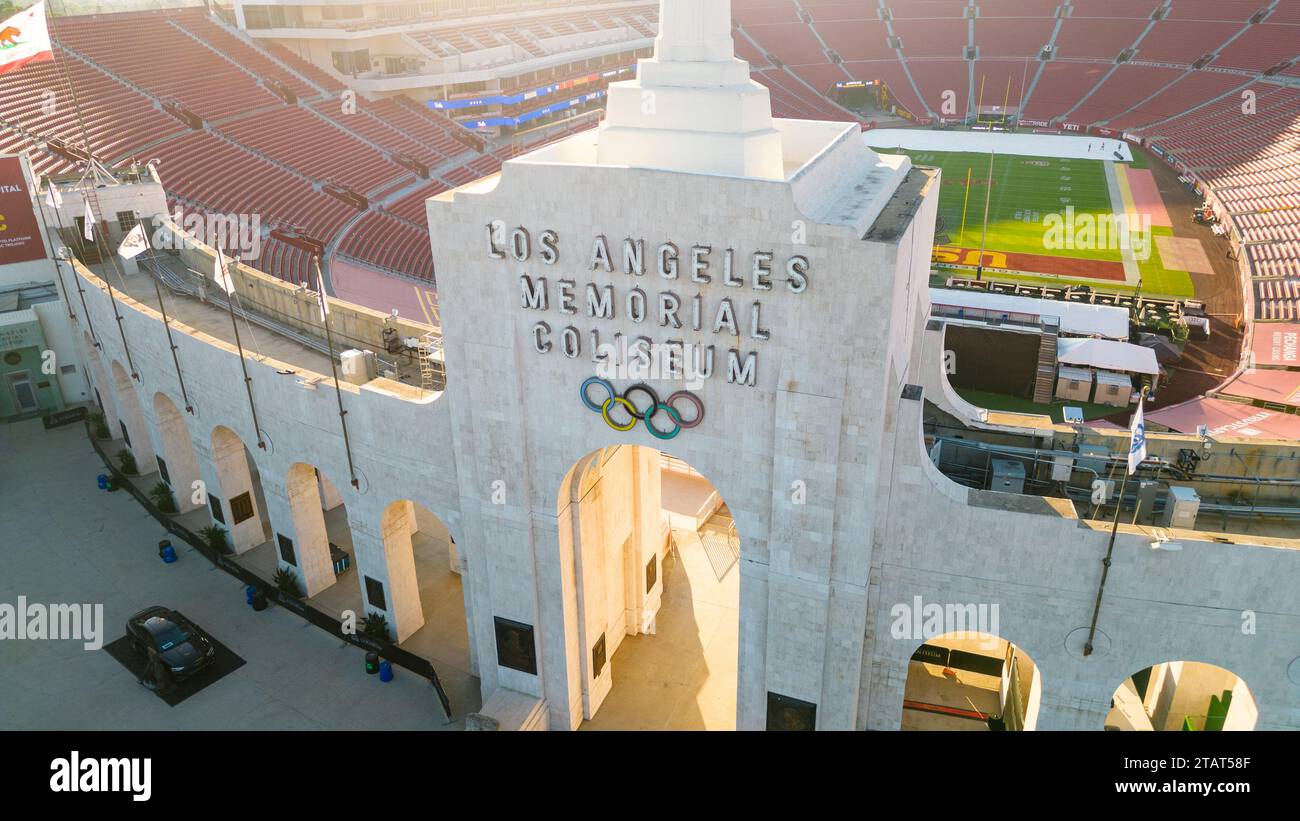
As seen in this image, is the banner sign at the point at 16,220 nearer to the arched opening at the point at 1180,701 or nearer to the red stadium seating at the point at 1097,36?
the arched opening at the point at 1180,701

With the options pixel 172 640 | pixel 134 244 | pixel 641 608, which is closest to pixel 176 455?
pixel 134 244

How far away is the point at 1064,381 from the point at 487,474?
3002 centimetres

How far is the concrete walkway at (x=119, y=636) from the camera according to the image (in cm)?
2239

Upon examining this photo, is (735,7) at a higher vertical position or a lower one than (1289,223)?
higher

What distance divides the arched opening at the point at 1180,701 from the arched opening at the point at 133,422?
107 feet

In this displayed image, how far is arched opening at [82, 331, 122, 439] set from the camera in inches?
1358

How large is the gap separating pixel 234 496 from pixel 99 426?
40.0 ft

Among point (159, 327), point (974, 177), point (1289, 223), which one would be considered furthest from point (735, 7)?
point (159, 327)

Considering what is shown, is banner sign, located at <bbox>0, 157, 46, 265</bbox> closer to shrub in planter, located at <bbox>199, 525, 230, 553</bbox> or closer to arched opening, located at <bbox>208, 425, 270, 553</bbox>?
arched opening, located at <bbox>208, 425, 270, 553</bbox>

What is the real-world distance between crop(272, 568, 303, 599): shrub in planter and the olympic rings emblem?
45.4 ft

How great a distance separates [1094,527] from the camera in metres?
15.5

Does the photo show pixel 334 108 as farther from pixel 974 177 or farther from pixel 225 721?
pixel 225 721

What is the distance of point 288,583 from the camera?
26.5 m

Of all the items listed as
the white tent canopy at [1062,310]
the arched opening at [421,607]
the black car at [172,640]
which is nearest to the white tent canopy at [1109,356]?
the white tent canopy at [1062,310]
